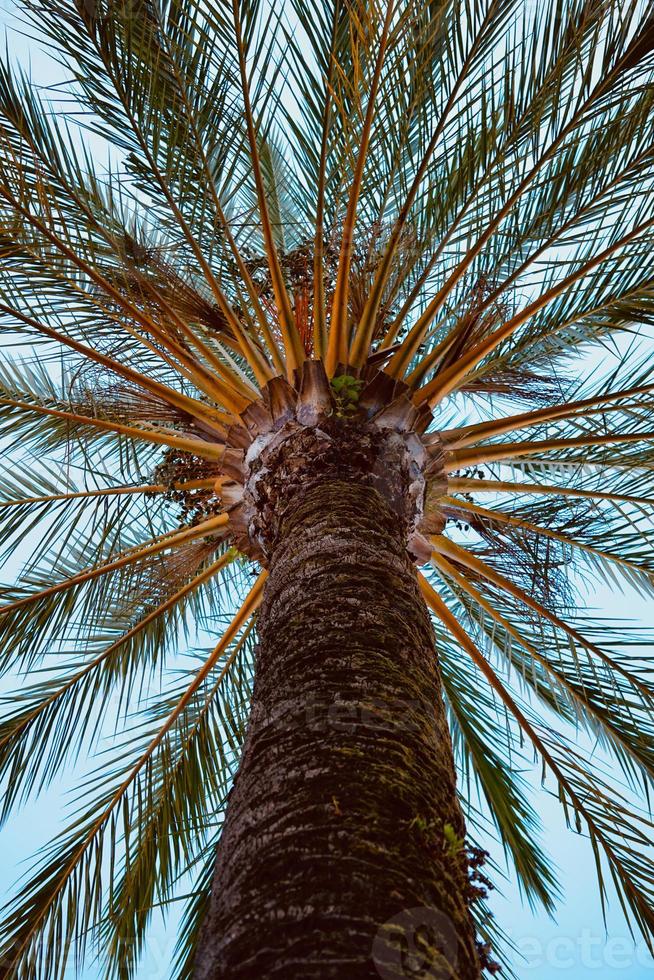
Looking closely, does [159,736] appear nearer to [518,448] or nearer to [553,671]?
[553,671]

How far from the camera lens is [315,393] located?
358 cm

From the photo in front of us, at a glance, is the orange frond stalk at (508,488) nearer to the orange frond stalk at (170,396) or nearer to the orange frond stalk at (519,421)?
the orange frond stalk at (519,421)

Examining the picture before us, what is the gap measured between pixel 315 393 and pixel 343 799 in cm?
219

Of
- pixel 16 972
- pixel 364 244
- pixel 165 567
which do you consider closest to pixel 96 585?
pixel 165 567

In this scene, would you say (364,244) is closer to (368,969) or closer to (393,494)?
(393,494)

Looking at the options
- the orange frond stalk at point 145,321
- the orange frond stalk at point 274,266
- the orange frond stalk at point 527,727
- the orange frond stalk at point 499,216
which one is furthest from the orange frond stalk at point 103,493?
the orange frond stalk at point 527,727

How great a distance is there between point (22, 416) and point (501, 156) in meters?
3.06

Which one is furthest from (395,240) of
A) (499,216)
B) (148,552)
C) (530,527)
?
(148,552)

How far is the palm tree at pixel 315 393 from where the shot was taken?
12.5ft

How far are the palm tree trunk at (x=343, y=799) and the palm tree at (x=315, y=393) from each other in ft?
0.90

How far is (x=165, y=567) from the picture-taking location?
4.75m

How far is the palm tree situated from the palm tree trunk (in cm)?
27

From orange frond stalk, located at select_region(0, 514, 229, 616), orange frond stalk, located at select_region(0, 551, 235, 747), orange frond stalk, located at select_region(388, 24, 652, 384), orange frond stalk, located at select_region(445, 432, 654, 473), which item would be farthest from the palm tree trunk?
orange frond stalk, located at select_region(0, 551, 235, 747)

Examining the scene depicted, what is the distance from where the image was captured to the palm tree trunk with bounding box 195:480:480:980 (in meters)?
1.33
